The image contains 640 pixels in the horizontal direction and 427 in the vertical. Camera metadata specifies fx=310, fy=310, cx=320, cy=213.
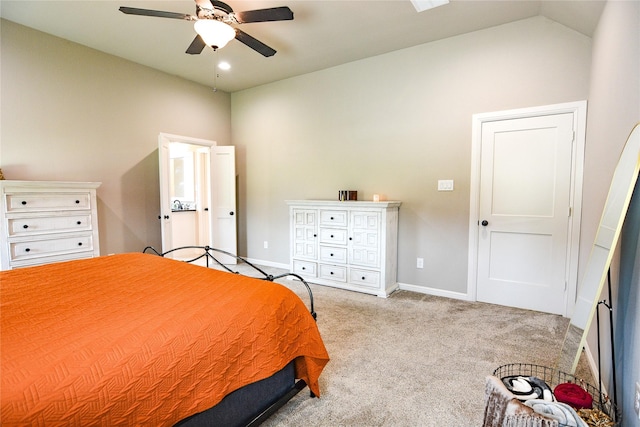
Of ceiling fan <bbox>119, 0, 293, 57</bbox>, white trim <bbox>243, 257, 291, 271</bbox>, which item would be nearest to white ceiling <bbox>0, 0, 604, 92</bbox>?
ceiling fan <bbox>119, 0, 293, 57</bbox>

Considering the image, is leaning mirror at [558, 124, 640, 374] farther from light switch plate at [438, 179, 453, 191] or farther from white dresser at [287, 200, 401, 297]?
white dresser at [287, 200, 401, 297]

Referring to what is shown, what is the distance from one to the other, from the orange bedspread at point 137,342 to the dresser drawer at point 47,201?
1379 millimetres

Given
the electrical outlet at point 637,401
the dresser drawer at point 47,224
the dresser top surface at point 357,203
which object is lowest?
the electrical outlet at point 637,401

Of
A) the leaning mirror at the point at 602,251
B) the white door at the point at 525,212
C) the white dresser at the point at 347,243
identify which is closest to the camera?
the leaning mirror at the point at 602,251

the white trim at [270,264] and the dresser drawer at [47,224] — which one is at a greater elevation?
the dresser drawer at [47,224]

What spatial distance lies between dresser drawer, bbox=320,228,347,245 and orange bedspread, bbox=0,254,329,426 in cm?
216

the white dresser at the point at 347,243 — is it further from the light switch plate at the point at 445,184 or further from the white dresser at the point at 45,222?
the white dresser at the point at 45,222

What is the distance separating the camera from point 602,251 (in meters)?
1.67

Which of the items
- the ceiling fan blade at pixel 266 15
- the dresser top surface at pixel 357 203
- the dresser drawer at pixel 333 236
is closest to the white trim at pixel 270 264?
the dresser drawer at pixel 333 236

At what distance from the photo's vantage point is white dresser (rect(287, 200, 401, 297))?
3.68 meters

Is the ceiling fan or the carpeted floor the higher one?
the ceiling fan

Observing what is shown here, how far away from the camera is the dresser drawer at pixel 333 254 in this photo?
3.96 metres

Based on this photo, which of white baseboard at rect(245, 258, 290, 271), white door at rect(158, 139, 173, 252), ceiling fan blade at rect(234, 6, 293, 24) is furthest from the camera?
white baseboard at rect(245, 258, 290, 271)

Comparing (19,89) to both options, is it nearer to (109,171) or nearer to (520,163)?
(109,171)
